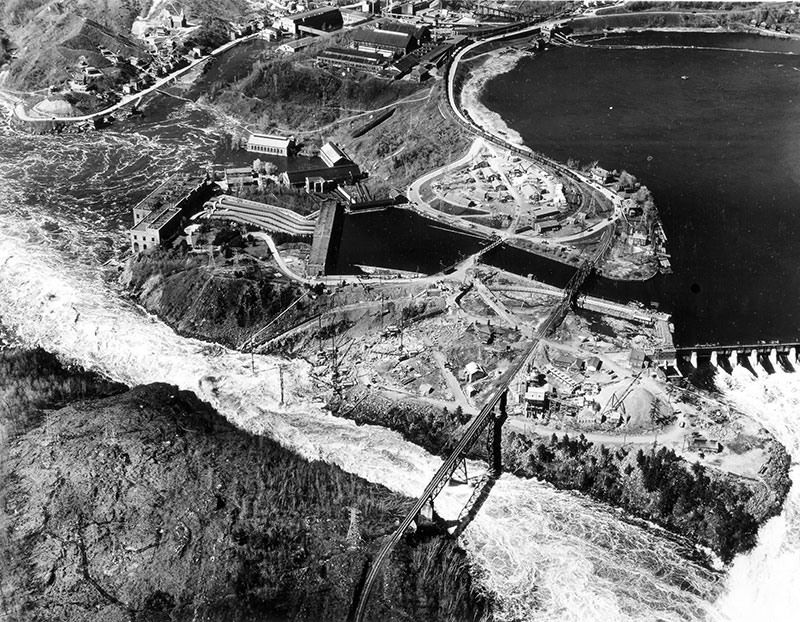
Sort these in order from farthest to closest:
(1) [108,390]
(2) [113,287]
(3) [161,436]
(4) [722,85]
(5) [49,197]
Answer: (4) [722,85] < (5) [49,197] < (2) [113,287] < (1) [108,390] < (3) [161,436]

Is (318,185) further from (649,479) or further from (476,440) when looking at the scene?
(649,479)

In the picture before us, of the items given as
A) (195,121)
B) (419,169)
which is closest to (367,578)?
(419,169)

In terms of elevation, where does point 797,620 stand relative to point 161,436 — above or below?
below

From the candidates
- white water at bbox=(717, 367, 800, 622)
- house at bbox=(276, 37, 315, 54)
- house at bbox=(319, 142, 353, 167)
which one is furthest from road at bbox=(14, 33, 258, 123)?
white water at bbox=(717, 367, 800, 622)

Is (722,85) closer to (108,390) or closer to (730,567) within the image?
(730,567)

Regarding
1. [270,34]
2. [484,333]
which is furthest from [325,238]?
[270,34]

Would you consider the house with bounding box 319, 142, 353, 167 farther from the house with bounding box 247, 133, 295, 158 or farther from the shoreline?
the shoreline
